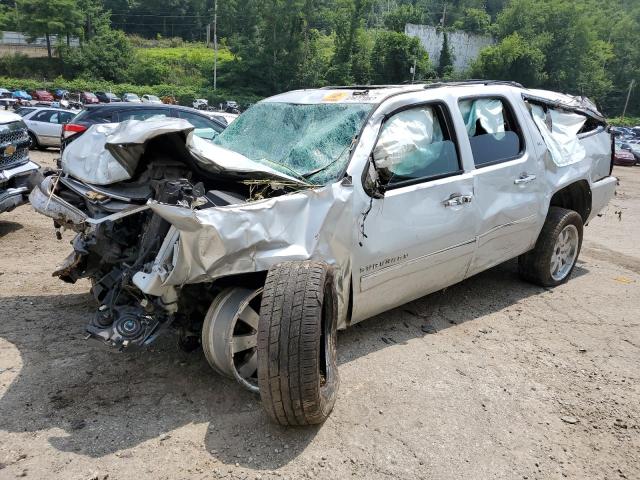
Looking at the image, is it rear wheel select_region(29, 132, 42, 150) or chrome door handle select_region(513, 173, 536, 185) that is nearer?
chrome door handle select_region(513, 173, 536, 185)

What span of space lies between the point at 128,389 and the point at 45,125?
52.7 ft

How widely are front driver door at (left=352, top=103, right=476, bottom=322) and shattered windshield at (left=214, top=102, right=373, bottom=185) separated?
10.0 inches

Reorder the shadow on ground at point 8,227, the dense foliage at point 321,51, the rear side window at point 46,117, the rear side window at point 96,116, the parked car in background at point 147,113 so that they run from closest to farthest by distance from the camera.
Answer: the shadow on ground at point 8,227 < the parked car in background at point 147,113 < the rear side window at point 96,116 < the rear side window at point 46,117 < the dense foliage at point 321,51

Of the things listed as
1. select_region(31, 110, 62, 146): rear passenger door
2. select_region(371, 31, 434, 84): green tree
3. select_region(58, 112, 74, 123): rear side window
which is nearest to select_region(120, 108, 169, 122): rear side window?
select_region(31, 110, 62, 146): rear passenger door

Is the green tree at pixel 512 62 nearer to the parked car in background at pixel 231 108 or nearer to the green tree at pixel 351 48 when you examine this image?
the green tree at pixel 351 48

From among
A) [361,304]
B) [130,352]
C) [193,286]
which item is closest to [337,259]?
[361,304]

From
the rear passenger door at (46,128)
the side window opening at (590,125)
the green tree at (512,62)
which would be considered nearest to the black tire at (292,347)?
the side window opening at (590,125)

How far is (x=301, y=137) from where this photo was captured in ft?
12.8

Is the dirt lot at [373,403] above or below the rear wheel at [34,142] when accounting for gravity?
above

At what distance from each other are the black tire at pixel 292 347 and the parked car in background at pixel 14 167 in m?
4.43

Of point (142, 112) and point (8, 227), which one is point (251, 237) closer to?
point (8, 227)

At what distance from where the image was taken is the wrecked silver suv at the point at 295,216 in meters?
2.85

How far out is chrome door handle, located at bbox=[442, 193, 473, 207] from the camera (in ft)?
12.8

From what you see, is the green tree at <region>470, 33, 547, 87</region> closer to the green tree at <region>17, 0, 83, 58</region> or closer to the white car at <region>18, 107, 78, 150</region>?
the green tree at <region>17, 0, 83, 58</region>
